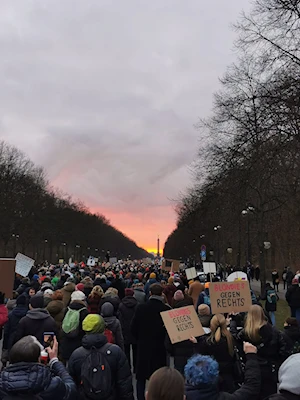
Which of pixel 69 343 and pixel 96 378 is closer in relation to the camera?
pixel 96 378

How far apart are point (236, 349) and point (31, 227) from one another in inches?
2164

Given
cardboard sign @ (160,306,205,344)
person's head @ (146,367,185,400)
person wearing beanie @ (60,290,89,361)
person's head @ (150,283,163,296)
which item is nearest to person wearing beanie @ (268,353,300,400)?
person's head @ (146,367,185,400)

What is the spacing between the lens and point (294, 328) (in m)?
7.22

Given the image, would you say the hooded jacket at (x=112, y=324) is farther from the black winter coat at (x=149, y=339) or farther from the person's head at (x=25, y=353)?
the person's head at (x=25, y=353)

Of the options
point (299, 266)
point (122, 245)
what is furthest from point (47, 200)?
point (122, 245)

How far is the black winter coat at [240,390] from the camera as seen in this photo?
3.73m

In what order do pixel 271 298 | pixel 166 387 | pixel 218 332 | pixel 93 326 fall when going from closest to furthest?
pixel 166 387
pixel 93 326
pixel 218 332
pixel 271 298

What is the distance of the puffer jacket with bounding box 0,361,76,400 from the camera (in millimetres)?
3500

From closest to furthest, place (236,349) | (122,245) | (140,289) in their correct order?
(236,349)
(140,289)
(122,245)

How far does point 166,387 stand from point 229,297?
4986 millimetres

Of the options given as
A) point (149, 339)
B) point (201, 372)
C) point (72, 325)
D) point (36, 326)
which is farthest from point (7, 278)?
point (201, 372)

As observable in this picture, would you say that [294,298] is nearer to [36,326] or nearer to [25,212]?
[36,326]

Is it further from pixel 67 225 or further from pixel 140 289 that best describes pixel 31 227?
pixel 140 289

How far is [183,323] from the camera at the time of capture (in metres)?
6.07
